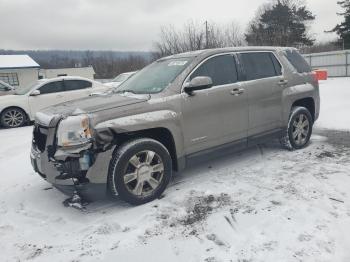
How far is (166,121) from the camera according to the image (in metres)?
4.45

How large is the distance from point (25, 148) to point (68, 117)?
14.4 feet

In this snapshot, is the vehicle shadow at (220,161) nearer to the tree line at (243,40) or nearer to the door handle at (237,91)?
the door handle at (237,91)

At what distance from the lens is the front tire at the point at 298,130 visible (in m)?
6.14

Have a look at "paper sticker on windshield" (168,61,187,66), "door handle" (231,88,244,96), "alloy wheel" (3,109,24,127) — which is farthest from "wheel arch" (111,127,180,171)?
"alloy wheel" (3,109,24,127)

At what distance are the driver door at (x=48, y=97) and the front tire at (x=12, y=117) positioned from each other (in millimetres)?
355

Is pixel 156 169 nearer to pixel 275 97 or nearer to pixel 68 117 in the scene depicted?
pixel 68 117

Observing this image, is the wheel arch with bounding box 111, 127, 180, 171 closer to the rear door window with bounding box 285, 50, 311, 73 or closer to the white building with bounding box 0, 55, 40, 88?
the rear door window with bounding box 285, 50, 311, 73

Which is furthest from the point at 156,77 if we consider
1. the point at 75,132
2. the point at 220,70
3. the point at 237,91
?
the point at 75,132

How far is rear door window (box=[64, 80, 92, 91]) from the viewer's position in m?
11.7

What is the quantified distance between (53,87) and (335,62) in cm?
2441

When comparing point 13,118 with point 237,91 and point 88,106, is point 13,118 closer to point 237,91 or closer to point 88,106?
point 88,106

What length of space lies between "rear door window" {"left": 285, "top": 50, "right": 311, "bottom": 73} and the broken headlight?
3919 mm

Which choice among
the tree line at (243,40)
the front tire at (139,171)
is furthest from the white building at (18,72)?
the front tire at (139,171)

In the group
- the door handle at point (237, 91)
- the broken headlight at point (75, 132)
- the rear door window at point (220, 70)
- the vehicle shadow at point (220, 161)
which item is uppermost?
the rear door window at point (220, 70)
